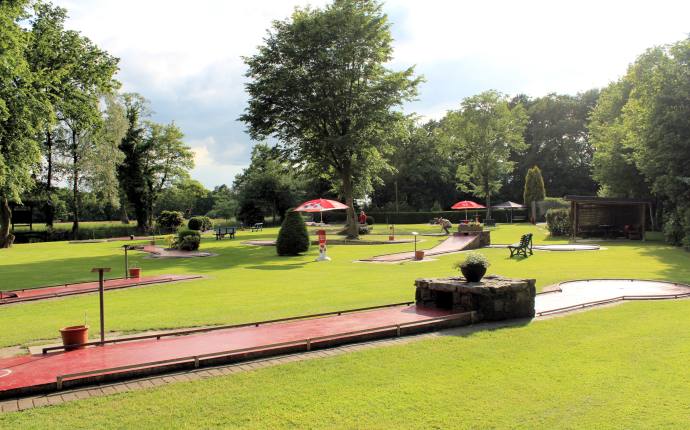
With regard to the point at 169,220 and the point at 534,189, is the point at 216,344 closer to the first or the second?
the point at 169,220

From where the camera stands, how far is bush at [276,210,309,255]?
2369 cm

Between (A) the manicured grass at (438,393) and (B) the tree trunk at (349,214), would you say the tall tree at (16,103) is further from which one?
(B) the tree trunk at (349,214)

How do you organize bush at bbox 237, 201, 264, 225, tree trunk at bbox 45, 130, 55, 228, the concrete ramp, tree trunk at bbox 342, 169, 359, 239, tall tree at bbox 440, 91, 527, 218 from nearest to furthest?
1. the concrete ramp
2. tree trunk at bbox 342, 169, 359, 239
3. tree trunk at bbox 45, 130, 55, 228
4. tall tree at bbox 440, 91, 527, 218
5. bush at bbox 237, 201, 264, 225

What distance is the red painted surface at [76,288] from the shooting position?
12.0 meters

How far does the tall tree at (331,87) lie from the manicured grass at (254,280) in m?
9.82

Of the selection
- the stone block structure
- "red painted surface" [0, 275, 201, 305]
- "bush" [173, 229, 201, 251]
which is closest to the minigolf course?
the stone block structure

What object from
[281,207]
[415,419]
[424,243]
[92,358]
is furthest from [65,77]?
[281,207]

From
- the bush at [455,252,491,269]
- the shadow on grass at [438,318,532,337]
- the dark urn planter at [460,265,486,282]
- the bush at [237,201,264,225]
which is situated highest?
the bush at [237,201,264,225]

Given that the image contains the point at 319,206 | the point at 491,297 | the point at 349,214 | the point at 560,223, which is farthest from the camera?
the point at 349,214

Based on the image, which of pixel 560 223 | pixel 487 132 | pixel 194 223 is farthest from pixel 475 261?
pixel 487 132

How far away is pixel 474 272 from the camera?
877 centimetres

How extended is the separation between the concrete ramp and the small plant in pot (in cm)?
1112

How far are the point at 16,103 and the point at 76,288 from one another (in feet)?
32.2

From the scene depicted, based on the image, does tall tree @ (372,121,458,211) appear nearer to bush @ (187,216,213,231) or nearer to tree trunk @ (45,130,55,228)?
bush @ (187,216,213,231)
